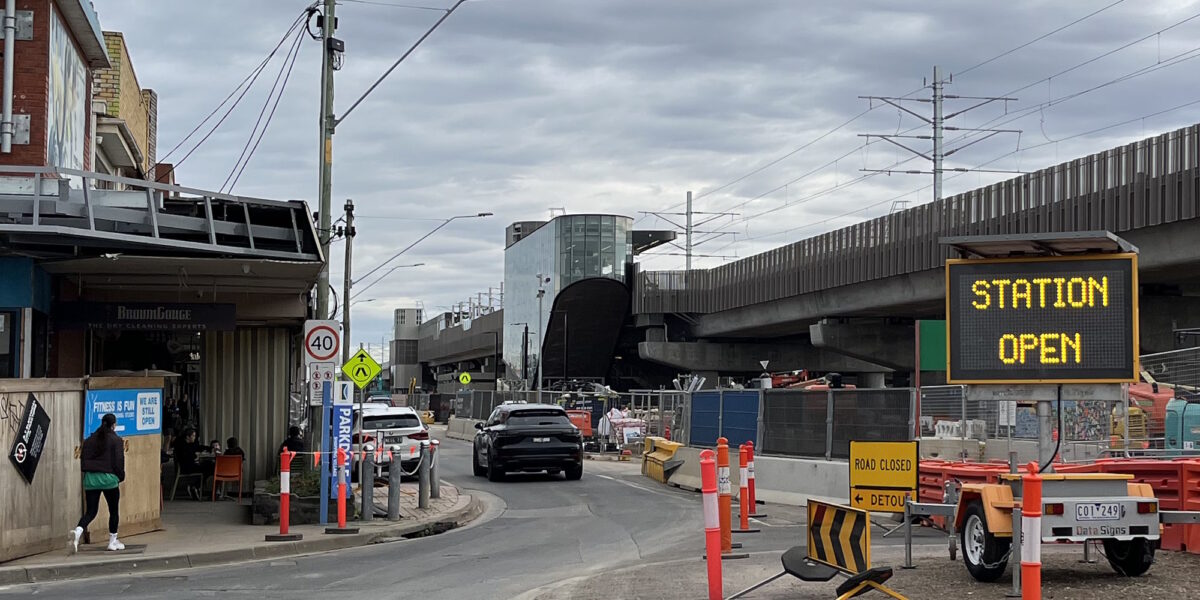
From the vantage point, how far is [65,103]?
2148 cm

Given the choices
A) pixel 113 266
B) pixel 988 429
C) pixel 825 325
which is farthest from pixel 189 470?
pixel 825 325

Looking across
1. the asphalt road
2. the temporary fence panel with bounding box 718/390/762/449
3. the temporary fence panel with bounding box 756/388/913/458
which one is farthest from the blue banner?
the temporary fence panel with bounding box 718/390/762/449

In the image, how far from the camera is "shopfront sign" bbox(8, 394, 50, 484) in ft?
48.9

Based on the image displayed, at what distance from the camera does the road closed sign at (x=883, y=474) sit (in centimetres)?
1460

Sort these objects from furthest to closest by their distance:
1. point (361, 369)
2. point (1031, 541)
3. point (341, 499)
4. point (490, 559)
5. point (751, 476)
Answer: point (361, 369) → point (751, 476) → point (341, 499) → point (490, 559) → point (1031, 541)

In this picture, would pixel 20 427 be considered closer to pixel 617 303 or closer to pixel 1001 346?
pixel 1001 346

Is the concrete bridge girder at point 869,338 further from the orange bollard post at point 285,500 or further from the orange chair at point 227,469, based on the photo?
the orange bollard post at point 285,500

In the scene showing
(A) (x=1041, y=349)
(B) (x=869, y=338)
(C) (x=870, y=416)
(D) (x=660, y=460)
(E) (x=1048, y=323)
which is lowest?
(D) (x=660, y=460)

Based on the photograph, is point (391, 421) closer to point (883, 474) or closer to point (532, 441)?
point (532, 441)

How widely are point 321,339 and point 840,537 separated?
1129 centimetres

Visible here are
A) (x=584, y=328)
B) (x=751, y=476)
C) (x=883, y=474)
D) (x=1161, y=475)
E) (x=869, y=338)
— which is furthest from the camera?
(x=584, y=328)

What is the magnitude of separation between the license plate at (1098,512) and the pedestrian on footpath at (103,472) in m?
11.1

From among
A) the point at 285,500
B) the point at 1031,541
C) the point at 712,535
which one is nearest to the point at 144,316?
the point at 285,500

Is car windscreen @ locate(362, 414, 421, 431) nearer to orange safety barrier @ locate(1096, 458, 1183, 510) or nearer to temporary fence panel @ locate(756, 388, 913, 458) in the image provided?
temporary fence panel @ locate(756, 388, 913, 458)
